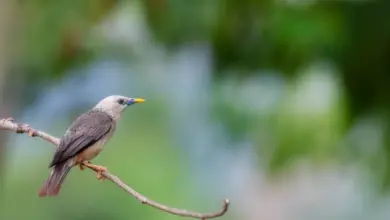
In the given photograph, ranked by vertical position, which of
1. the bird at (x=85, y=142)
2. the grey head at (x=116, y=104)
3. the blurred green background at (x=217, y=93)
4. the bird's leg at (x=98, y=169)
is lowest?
the blurred green background at (x=217, y=93)

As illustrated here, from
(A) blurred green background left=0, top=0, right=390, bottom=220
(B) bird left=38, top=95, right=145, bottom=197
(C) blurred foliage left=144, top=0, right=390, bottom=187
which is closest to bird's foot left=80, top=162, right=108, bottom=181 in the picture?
(B) bird left=38, top=95, right=145, bottom=197

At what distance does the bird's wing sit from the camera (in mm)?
416

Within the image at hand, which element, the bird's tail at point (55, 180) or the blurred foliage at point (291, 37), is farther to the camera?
the blurred foliage at point (291, 37)

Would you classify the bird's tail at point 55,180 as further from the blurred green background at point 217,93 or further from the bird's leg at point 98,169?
the blurred green background at point 217,93

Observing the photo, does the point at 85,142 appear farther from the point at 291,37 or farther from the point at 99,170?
the point at 291,37

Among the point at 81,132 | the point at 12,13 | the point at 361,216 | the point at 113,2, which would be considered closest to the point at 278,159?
the point at 361,216

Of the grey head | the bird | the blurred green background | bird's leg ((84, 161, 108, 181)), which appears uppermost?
the grey head

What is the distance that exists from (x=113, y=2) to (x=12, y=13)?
0.51 ft

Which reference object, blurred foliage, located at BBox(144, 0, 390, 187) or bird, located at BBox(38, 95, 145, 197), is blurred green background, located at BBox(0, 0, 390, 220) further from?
bird, located at BBox(38, 95, 145, 197)

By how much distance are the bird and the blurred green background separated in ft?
1.36

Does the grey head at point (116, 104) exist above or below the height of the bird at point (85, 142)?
above

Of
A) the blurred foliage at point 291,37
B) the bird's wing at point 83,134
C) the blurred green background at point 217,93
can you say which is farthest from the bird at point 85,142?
the blurred foliage at point 291,37

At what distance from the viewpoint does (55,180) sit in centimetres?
41

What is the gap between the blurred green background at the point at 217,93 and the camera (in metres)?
0.97
